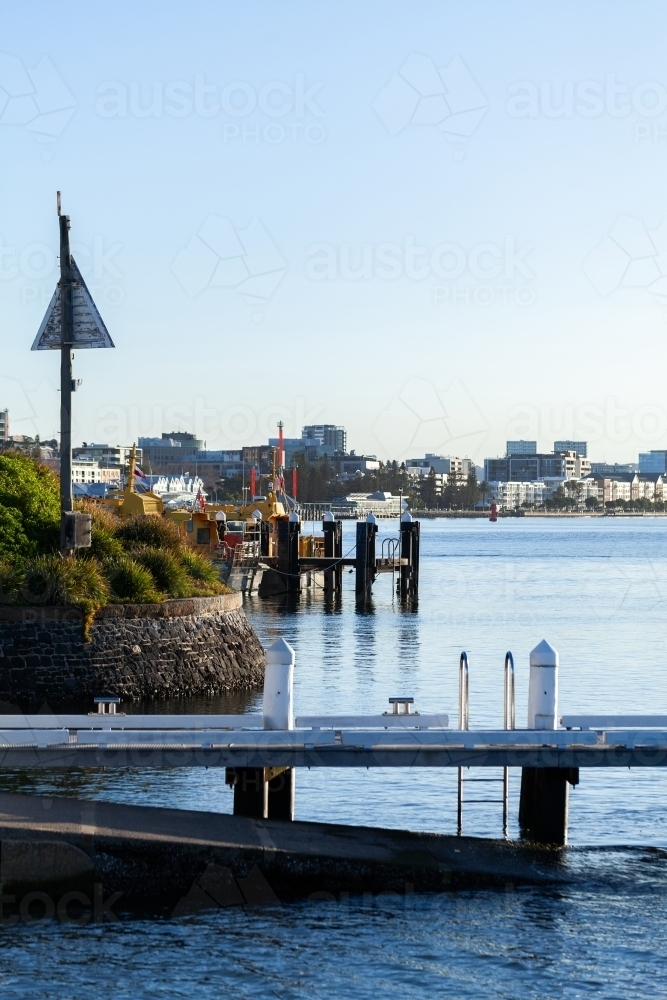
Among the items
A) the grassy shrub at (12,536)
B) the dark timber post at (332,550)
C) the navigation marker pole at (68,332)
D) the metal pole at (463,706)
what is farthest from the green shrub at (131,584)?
the dark timber post at (332,550)

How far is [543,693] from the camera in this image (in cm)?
1493

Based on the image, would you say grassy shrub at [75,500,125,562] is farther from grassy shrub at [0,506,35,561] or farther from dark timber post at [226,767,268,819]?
dark timber post at [226,767,268,819]

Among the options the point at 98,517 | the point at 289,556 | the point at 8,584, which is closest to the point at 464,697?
the point at 8,584

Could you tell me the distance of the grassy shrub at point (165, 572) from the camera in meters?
25.8

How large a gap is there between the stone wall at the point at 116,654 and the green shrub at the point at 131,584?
0.83ft

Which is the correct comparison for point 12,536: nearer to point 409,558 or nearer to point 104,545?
point 104,545

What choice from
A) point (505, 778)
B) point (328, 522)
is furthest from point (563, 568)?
point (505, 778)

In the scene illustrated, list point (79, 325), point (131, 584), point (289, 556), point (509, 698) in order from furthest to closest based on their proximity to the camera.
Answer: point (289, 556) < point (79, 325) < point (131, 584) < point (509, 698)

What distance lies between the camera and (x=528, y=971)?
12188 mm

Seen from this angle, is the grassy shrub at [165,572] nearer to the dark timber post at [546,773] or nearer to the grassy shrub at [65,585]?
the grassy shrub at [65,585]

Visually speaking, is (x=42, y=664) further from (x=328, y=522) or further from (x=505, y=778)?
(x=328, y=522)

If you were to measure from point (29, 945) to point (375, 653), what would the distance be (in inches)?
949

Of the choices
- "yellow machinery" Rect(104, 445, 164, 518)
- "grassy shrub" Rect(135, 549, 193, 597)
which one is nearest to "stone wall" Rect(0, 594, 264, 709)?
"grassy shrub" Rect(135, 549, 193, 597)

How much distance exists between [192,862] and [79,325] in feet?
45.0
